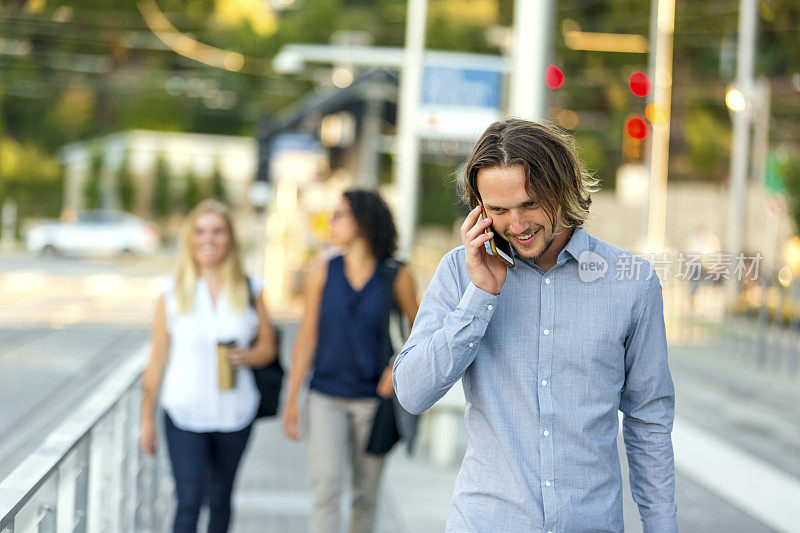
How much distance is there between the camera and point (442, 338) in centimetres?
235

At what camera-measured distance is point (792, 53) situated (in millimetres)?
16438

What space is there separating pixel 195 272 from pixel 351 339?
2.47 feet

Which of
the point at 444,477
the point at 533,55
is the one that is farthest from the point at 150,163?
the point at 533,55

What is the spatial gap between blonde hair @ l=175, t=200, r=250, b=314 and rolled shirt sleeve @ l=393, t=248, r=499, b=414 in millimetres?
2437

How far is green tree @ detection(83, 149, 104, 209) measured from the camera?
4841 centimetres

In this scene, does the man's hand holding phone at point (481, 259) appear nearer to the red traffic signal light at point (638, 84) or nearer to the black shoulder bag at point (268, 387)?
the black shoulder bag at point (268, 387)

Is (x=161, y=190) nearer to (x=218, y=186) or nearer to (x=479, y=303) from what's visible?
(x=218, y=186)

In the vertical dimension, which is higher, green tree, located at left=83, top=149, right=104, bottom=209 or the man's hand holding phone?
green tree, located at left=83, top=149, right=104, bottom=209

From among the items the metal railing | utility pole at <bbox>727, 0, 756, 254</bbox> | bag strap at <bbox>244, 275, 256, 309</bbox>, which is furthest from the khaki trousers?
utility pole at <bbox>727, 0, 756, 254</bbox>

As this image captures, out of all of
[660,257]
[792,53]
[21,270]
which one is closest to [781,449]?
[660,257]

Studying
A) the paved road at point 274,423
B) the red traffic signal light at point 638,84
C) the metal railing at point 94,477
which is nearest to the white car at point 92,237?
the paved road at point 274,423

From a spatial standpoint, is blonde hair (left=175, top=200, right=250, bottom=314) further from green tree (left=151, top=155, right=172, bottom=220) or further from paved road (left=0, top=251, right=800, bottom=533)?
green tree (left=151, top=155, right=172, bottom=220)

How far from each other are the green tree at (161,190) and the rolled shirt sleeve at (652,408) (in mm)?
48563

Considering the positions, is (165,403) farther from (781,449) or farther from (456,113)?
(456,113)
